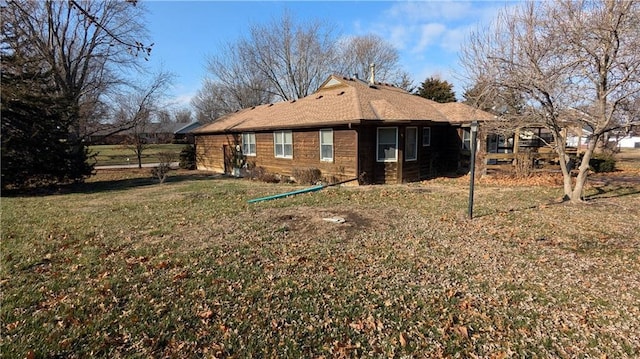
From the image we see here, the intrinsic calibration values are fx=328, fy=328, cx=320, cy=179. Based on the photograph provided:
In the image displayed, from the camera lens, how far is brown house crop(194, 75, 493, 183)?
13.5 meters

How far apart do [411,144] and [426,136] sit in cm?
160

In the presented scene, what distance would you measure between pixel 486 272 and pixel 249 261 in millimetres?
3489

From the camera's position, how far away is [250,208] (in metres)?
9.00

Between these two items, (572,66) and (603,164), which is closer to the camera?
(572,66)

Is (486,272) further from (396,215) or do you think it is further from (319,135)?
(319,135)

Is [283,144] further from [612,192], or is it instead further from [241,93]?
[241,93]

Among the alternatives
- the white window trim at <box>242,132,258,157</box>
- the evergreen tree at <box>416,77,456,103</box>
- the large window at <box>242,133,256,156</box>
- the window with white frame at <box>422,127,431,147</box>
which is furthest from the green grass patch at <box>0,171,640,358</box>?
the evergreen tree at <box>416,77,456,103</box>

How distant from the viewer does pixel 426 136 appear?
1551cm

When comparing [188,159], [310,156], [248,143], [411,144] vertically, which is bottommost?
[188,159]

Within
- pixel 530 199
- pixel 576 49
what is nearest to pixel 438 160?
pixel 530 199

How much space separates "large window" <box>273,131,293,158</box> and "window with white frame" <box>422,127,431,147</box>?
6.24 m

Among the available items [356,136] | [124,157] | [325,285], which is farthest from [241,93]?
[325,285]

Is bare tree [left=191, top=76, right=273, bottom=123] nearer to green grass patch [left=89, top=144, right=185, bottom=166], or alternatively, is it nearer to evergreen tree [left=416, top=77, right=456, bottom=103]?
green grass patch [left=89, top=144, right=185, bottom=166]

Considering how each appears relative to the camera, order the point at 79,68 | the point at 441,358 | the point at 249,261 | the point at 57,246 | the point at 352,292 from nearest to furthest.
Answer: the point at 441,358, the point at 352,292, the point at 249,261, the point at 57,246, the point at 79,68
